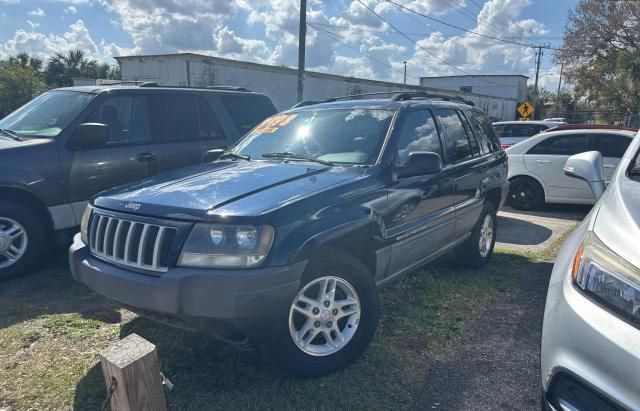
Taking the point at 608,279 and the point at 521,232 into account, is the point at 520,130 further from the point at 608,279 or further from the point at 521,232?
the point at 608,279

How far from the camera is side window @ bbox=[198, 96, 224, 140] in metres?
5.96

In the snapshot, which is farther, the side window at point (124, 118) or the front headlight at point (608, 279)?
the side window at point (124, 118)

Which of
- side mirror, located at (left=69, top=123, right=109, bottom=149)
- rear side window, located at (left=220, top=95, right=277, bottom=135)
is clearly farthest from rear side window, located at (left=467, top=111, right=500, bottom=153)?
side mirror, located at (left=69, top=123, right=109, bottom=149)

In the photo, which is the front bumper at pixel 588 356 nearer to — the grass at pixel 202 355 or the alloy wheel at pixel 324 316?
the grass at pixel 202 355

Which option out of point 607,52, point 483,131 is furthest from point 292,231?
point 607,52

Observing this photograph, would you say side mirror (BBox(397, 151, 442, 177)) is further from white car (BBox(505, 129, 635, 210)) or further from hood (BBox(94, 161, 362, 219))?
white car (BBox(505, 129, 635, 210))

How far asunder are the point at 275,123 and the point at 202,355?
2.17m

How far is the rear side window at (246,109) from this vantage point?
6298 millimetres

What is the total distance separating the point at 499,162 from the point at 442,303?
2129 millimetres

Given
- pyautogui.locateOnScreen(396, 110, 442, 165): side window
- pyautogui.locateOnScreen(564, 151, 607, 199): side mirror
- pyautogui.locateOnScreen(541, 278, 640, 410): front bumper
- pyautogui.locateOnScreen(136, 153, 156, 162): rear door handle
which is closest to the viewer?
pyautogui.locateOnScreen(541, 278, 640, 410): front bumper

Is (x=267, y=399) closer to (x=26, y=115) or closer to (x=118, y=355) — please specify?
(x=118, y=355)

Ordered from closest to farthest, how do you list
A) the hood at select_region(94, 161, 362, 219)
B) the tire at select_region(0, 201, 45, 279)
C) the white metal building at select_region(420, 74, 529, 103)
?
the hood at select_region(94, 161, 362, 219)
the tire at select_region(0, 201, 45, 279)
the white metal building at select_region(420, 74, 529, 103)

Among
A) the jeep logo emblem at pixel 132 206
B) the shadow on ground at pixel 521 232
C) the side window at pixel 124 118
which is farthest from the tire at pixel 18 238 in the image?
the shadow on ground at pixel 521 232

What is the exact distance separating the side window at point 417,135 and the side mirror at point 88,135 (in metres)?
3.02
